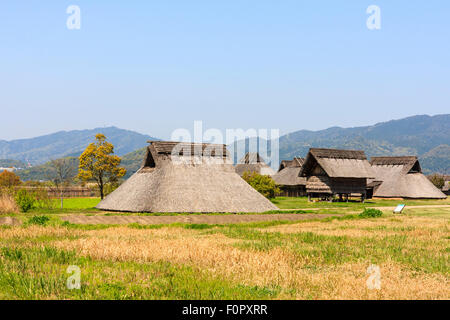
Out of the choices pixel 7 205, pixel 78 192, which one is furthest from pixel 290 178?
pixel 7 205

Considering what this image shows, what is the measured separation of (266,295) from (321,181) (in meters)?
58.3

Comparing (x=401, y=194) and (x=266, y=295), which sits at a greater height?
(x=266, y=295)

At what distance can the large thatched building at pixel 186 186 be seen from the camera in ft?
131

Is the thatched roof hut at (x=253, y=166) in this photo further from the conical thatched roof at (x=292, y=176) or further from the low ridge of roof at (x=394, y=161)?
the low ridge of roof at (x=394, y=161)

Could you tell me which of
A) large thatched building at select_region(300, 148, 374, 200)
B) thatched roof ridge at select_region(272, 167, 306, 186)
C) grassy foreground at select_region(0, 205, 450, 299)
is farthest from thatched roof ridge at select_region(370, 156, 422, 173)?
grassy foreground at select_region(0, 205, 450, 299)

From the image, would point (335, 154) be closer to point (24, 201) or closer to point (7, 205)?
point (24, 201)

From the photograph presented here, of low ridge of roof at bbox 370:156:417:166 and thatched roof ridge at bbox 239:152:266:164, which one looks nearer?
low ridge of roof at bbox 370:156:417:166

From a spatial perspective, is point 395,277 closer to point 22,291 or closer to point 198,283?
point 198,283

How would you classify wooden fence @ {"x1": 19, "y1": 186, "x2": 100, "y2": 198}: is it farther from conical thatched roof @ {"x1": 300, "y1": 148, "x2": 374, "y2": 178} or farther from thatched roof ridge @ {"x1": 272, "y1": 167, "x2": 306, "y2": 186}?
conical thatched roof @ {"x1": 300, "y1": 148, "x2": 374, "y2": 178}

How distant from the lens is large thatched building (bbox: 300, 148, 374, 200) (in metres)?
63.8

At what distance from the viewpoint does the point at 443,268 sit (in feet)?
39.9

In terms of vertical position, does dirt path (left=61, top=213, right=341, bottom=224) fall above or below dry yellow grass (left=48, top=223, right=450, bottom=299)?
below

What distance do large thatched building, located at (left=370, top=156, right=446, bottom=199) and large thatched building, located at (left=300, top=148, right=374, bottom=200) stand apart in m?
9.71
